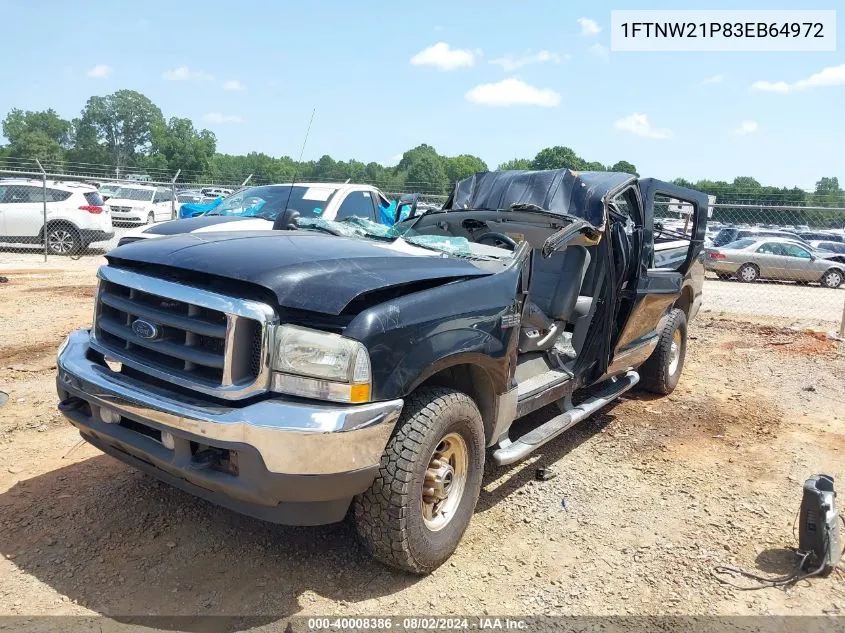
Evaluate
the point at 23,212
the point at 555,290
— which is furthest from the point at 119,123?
the point at 555,290

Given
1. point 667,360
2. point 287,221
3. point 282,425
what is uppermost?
point 287,221

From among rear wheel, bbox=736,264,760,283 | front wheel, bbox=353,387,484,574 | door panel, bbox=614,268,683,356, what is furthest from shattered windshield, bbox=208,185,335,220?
rear wheel, bbox=736,264,760,283

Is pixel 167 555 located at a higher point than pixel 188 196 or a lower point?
lower

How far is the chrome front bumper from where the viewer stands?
2.45 m

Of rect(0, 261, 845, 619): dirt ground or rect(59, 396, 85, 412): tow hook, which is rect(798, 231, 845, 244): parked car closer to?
rect(0, 261, 845, 619): dirt ground

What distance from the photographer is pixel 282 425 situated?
96.5 inches

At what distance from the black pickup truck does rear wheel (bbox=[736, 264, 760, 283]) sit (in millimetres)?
17483

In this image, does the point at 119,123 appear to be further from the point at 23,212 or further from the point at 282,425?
the point at 282,425

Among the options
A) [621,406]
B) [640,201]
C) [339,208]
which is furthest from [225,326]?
[339,208]

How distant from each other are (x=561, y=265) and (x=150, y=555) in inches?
130

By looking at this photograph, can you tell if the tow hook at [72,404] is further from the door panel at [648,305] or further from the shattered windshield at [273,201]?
the shattered windshield at [273,201]

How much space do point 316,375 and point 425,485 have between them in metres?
0.86

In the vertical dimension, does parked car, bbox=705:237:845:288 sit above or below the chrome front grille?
below

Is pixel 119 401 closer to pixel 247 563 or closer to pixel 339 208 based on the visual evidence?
pixel 247 563
